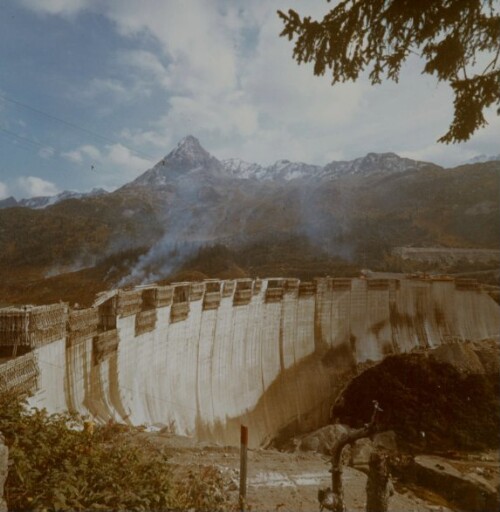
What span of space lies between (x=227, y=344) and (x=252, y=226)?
8210 centimetres

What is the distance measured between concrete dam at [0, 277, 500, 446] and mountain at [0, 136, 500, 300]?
57.8 feet

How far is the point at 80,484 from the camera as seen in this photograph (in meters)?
5.40

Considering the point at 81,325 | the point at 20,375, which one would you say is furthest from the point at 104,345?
the point at 20,375

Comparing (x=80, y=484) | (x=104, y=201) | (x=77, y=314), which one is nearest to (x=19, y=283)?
(x=77, y=314)

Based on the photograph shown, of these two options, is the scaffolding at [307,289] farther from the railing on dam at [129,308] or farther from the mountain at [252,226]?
the mountain at [252,226]

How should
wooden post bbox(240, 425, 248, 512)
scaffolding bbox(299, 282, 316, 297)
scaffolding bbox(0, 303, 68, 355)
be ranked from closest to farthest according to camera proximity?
1. wooden post bbox(240, 425, 248, 512)
2. scaffolding bbox(0, 303, 68, 355)
3. scaffolding bbox(299, 282, 316, 297)

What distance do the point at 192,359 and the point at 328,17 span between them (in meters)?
17.1

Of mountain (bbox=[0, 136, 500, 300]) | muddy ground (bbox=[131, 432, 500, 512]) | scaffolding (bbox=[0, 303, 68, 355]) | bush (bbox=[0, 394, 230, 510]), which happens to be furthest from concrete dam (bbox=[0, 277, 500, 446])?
mountain (bbox=[0, 136, 500, 300])

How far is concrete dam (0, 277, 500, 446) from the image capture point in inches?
435

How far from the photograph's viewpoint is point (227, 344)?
23.7 meters

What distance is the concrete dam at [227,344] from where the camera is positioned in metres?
11.0

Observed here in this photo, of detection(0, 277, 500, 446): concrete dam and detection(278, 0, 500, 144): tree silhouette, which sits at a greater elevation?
detection(278, 0, 500, 144): tree silhouette

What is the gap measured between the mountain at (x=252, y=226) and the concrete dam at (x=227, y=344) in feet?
57.8

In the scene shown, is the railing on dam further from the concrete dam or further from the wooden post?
the wooden post
